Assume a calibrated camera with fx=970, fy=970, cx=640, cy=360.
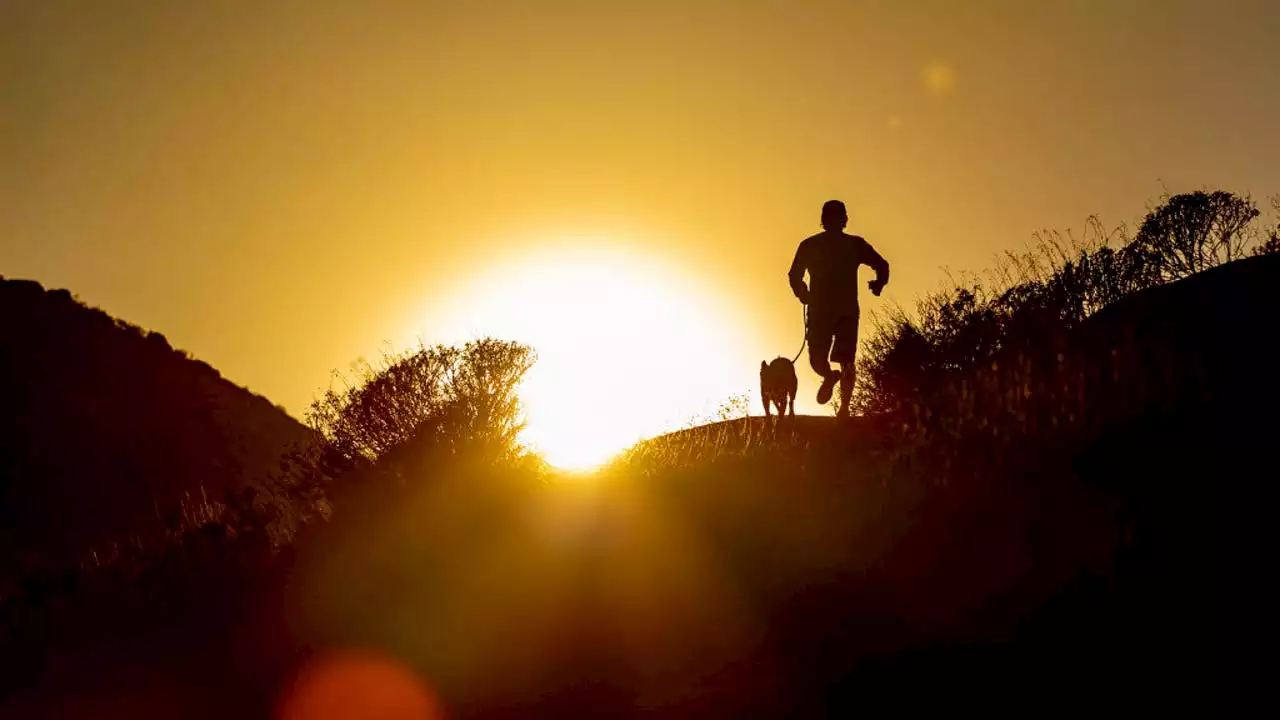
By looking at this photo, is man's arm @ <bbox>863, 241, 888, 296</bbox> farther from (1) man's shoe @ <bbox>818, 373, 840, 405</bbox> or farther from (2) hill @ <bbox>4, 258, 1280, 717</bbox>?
(2) hill @ <bbox>4, 258, 1280, 717</bbox>

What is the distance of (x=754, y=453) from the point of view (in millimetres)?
10203

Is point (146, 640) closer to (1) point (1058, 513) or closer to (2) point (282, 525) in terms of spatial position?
(2) point (282, 525)

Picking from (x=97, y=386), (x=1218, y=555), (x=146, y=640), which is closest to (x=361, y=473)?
(x=146, y=640)

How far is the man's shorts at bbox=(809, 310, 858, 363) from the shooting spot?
11070 millimetres

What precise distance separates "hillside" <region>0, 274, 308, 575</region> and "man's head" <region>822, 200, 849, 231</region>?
58.6 ft

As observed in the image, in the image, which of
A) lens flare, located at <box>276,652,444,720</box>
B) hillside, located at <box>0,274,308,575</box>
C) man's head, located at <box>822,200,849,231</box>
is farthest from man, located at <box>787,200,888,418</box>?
hillside, located at <box>0,274,308,575</box>

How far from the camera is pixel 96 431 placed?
2711 cm

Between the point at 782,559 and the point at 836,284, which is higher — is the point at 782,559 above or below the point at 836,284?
below

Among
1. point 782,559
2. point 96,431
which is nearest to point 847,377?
point 782,559

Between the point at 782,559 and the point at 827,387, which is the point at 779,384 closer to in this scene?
the point at 827,387

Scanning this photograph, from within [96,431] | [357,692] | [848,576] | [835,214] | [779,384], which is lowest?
A: [357,692]

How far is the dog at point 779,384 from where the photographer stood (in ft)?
36.7

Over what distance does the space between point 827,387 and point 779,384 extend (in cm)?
57

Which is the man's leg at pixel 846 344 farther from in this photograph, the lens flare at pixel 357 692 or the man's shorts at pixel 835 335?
the lens flare at pixel 357 692
